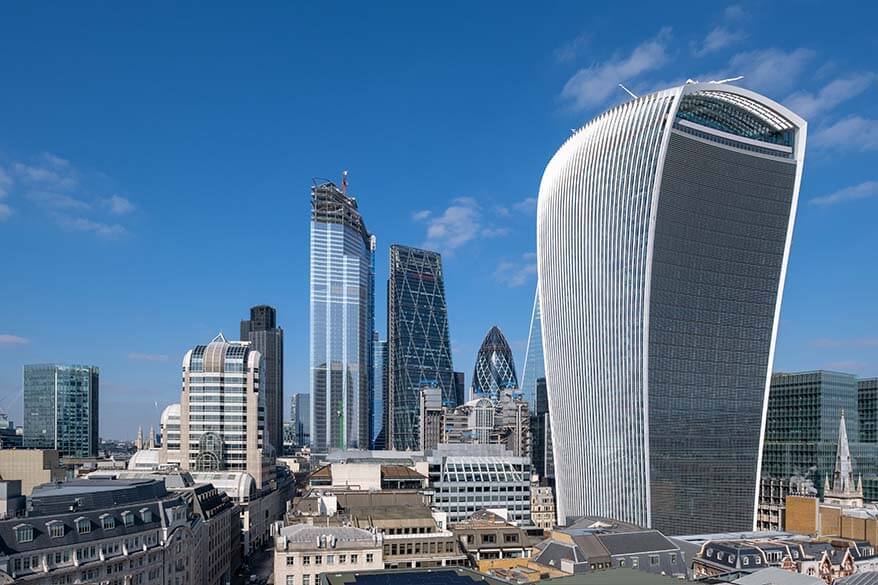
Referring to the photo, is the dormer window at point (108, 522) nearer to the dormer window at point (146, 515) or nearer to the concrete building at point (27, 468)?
the dormer window at point (146, 515)

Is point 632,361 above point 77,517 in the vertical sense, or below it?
above

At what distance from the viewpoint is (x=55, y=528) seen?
10488 cm

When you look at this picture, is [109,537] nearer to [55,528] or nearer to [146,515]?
[55,528]

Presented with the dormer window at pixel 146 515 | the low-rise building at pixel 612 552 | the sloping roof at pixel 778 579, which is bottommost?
the low-rise building at pixel 612 552

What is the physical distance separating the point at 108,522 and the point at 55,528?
10.2 m

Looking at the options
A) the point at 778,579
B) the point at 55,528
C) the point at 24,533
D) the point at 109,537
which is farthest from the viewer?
the point at 109,537

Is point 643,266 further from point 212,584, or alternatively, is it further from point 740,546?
point 212,584

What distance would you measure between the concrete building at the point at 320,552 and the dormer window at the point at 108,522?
25.9 m

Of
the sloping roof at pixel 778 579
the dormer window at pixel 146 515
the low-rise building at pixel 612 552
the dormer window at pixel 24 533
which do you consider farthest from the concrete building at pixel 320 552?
the sloping roof at pixel 778 579

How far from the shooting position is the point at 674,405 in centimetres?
19612

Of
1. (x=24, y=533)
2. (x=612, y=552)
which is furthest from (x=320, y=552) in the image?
(x=612, y=552)

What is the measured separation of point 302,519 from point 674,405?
361 feet

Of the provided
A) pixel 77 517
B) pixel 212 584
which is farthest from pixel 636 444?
pixel 77 517

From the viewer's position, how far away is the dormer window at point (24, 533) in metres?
99.1
